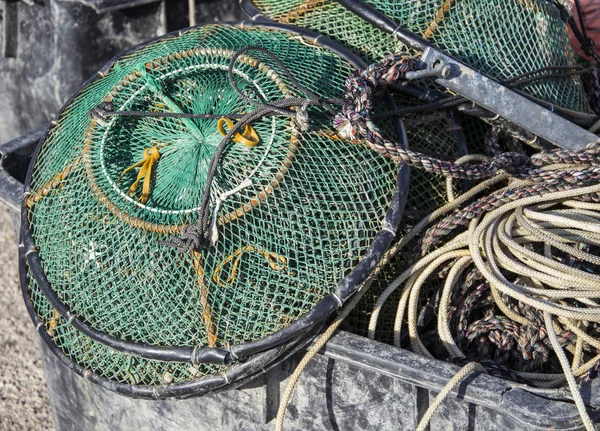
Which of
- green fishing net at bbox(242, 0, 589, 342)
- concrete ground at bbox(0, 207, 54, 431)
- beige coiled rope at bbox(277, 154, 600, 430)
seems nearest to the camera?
beige coiled rope at bbox(277, 154, 600, 430)

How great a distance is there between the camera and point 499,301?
2.17m

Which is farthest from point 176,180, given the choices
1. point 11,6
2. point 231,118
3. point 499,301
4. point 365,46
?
point 11,6

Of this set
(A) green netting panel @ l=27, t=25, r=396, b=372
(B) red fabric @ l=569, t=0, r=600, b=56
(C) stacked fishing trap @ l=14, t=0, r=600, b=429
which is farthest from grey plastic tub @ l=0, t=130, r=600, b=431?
(B) red fabric @ l=569, t=0, r=600, b=56

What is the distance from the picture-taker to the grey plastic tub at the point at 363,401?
1.77 metres

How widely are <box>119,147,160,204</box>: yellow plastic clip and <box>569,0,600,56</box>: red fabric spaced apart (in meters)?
1.74

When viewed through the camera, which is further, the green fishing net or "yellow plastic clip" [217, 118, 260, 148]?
the green fishing net

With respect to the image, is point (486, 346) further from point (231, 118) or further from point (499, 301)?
point (231, 118)

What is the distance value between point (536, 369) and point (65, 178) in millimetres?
1404

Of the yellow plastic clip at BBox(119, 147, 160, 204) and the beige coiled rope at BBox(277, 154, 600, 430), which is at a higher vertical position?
the yellow plastic clip at BBox(119, 147, 160, 204)

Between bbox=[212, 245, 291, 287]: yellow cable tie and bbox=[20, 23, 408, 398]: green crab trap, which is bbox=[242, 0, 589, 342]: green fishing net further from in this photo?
bbox=[212, 245, 291, 287]: yellow cable tie

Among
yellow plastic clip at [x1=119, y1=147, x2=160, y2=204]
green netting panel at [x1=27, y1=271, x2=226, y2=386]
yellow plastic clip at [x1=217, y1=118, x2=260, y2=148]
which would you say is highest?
yellow plastic clip at [x1=217, y1=118, x2=260, y2=148]

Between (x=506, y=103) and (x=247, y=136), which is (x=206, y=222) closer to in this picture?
(x=247, y=136)

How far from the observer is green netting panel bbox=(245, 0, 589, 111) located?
2320 millimetres

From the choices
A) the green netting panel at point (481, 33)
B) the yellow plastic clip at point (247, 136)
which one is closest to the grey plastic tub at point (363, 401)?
the yellow plastic clip at point (247, 136)
